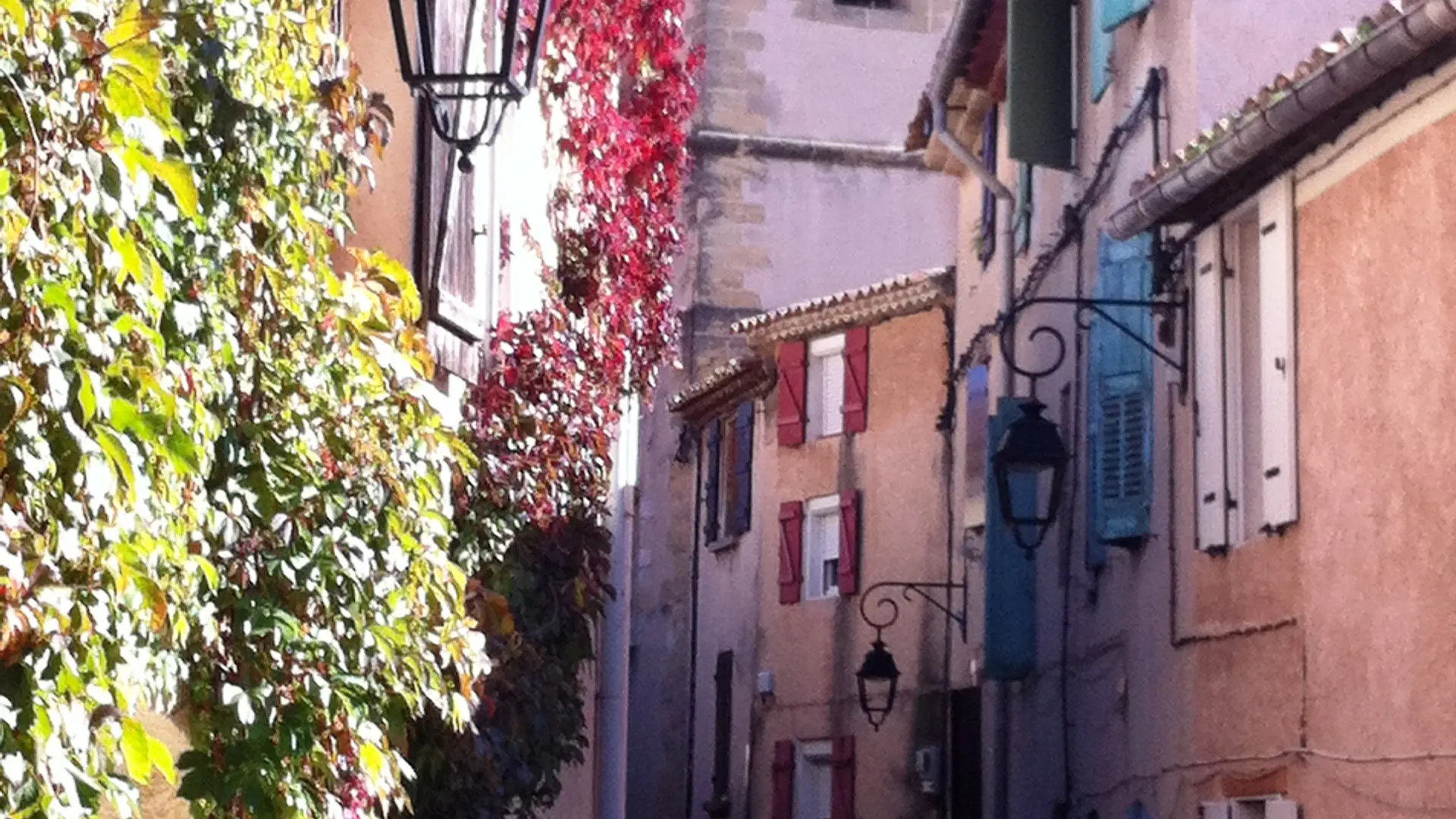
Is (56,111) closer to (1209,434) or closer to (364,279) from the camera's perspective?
(364,279)

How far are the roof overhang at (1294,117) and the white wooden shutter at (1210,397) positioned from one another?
20cm

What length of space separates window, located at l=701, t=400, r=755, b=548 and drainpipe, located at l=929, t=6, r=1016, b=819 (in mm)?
6505

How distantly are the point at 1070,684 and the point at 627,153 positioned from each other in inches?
216

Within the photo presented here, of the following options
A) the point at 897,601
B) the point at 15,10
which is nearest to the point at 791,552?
the point at 897,601

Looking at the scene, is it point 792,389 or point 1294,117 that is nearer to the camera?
point 1294,117

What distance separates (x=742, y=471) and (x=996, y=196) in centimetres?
713

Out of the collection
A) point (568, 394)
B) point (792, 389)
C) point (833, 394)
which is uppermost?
point (792, 389)

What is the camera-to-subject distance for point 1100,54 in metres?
15.1

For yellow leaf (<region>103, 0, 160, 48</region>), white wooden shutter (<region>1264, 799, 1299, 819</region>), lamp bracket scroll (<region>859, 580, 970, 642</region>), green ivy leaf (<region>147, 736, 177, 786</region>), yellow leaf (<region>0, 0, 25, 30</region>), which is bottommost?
green ivy leaf (<region>147, 736, 177, 786</region>)

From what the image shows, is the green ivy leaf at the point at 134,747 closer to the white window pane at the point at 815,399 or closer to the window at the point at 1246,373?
the window at the point at 1246,373

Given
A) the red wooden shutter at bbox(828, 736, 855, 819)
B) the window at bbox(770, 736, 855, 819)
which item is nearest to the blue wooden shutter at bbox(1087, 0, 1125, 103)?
the red wooden shutter at bbox(828, 736, 855, 819)

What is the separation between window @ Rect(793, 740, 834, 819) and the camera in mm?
22875

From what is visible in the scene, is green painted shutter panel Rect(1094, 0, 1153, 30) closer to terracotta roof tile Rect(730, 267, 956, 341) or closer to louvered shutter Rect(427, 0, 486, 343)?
louvered shutter Rect(427, 0, 486, 343)

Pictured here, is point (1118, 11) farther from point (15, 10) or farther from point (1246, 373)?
point (15, 10)
